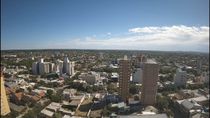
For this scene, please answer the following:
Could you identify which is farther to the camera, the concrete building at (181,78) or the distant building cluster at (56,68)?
the distant building cluster at (56,68)

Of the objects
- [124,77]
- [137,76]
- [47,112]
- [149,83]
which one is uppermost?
[124,77]

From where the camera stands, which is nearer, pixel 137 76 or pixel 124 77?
pixel 124 77

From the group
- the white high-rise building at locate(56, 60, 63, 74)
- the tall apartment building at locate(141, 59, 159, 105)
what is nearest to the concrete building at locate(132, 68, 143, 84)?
the tall apartment building at locate(141, 59, 159, 105)

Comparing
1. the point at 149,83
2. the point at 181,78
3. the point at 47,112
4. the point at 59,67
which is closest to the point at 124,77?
the point at 149,83

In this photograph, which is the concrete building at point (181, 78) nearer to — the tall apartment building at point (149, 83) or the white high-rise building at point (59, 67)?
the tall apartment building at point (149, 83)

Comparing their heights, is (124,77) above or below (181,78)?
above

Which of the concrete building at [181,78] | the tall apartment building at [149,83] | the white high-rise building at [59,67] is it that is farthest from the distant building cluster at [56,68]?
the tall apartment building at [149,83]

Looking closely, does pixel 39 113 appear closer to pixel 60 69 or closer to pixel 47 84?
pixel 47 84

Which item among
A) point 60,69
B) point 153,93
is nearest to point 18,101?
point 153,93

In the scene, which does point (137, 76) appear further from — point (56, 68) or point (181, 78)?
point (56, 68)

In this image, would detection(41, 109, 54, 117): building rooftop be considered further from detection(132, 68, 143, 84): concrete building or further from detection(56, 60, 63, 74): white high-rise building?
detection(56, 60, 63, 74): white high-rise building

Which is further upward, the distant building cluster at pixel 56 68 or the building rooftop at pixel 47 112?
the distant building cluster at pixel 56 68
